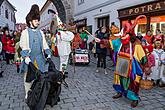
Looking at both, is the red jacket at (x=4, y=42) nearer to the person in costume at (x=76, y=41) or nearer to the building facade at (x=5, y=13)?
the person in costume at (x=76, y=41)

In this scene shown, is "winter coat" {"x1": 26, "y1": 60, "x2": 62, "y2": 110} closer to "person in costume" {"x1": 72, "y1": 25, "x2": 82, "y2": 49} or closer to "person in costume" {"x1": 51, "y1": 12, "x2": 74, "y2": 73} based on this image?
"person in costume" {"x1": 51, "y1": 12, "x2": 74, "y2": 73}

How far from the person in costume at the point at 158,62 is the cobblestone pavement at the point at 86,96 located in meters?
0.41

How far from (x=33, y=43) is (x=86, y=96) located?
6.18 feet

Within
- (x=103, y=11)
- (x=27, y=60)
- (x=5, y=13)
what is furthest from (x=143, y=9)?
(x=5, y=13)

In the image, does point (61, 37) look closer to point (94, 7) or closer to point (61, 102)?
point (61, 102)

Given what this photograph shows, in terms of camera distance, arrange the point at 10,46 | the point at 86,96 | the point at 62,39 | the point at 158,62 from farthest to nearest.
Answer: the point at 10,46, the point at 62,39, the point at 158,62, the point at 86,96

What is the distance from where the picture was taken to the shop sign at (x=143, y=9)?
829cm

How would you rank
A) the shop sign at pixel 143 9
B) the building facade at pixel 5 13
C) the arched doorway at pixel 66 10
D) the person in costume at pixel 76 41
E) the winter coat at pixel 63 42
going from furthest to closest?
the building facade at pixel 5 13
the arched doorway at pixel 66 10
the person in costume at pixel 76 41
the shop sign at pixel 143 9
the winter coat at pixel 63 42

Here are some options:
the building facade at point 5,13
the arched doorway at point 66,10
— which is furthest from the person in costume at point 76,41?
the building facade at point 5,13

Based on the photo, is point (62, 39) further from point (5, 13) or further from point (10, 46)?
point (5, 13)

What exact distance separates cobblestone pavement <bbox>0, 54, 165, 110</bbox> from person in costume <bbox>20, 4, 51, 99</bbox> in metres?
0.84

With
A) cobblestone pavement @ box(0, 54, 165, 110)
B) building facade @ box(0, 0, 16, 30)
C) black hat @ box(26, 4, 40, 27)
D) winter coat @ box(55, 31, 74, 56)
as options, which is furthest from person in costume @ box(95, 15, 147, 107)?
building facade @ box(0, 0, 16, 30)

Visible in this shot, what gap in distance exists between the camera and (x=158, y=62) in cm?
601

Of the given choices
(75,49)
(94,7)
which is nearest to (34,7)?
(75,49)
